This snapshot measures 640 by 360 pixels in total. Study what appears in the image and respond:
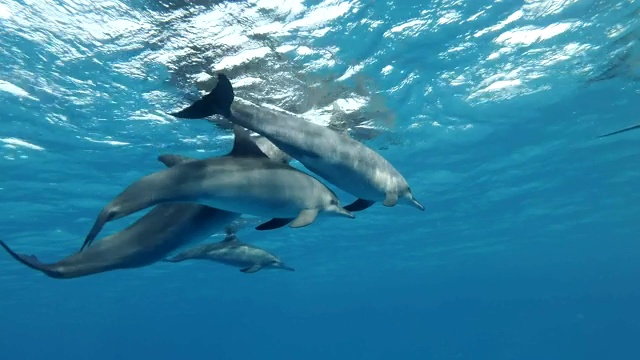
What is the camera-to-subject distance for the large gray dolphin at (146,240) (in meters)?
4.57

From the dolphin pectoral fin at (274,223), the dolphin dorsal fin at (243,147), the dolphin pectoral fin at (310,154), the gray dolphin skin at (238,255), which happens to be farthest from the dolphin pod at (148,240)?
the gray dolphin skin at (238,255)

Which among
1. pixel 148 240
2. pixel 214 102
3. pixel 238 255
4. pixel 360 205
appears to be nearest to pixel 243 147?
pixel 214 102

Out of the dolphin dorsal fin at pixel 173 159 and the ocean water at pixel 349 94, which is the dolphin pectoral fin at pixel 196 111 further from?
the ocean water at pixel 349 94

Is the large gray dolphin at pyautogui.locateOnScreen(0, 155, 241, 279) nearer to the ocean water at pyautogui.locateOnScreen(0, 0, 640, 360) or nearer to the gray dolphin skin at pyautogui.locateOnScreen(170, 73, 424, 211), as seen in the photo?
the gray dolphin skin at pyautogui.locateOnScreen(170, 73, 424, 211)

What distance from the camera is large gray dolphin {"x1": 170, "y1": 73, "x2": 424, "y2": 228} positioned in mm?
4699

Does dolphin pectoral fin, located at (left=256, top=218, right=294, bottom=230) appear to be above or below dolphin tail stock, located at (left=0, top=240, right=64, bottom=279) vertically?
above

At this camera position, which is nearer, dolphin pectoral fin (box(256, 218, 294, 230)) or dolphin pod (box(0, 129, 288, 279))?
dolphin pod (box(0, 129, 288, 279))

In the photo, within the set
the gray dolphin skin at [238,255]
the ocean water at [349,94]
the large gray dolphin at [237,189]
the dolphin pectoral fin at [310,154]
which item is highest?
the ocean water at [349,94]

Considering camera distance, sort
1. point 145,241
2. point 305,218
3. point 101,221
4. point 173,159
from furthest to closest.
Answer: point 305,218 < point 173,159 < point 145,241 < point 101,221

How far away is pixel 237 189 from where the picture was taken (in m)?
5.09

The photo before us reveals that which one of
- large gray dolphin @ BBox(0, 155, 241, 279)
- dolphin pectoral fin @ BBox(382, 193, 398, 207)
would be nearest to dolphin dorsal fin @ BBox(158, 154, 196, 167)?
large gray dolphin @ BBox(0, 155, 241, 279)

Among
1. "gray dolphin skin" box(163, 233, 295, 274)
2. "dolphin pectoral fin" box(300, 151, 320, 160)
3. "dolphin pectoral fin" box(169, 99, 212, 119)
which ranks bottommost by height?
"gray dolphin skin" box(163, 233, 295, 274)

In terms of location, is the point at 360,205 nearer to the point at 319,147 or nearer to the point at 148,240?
the point at 319,147

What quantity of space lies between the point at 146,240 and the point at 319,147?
7.50ft
